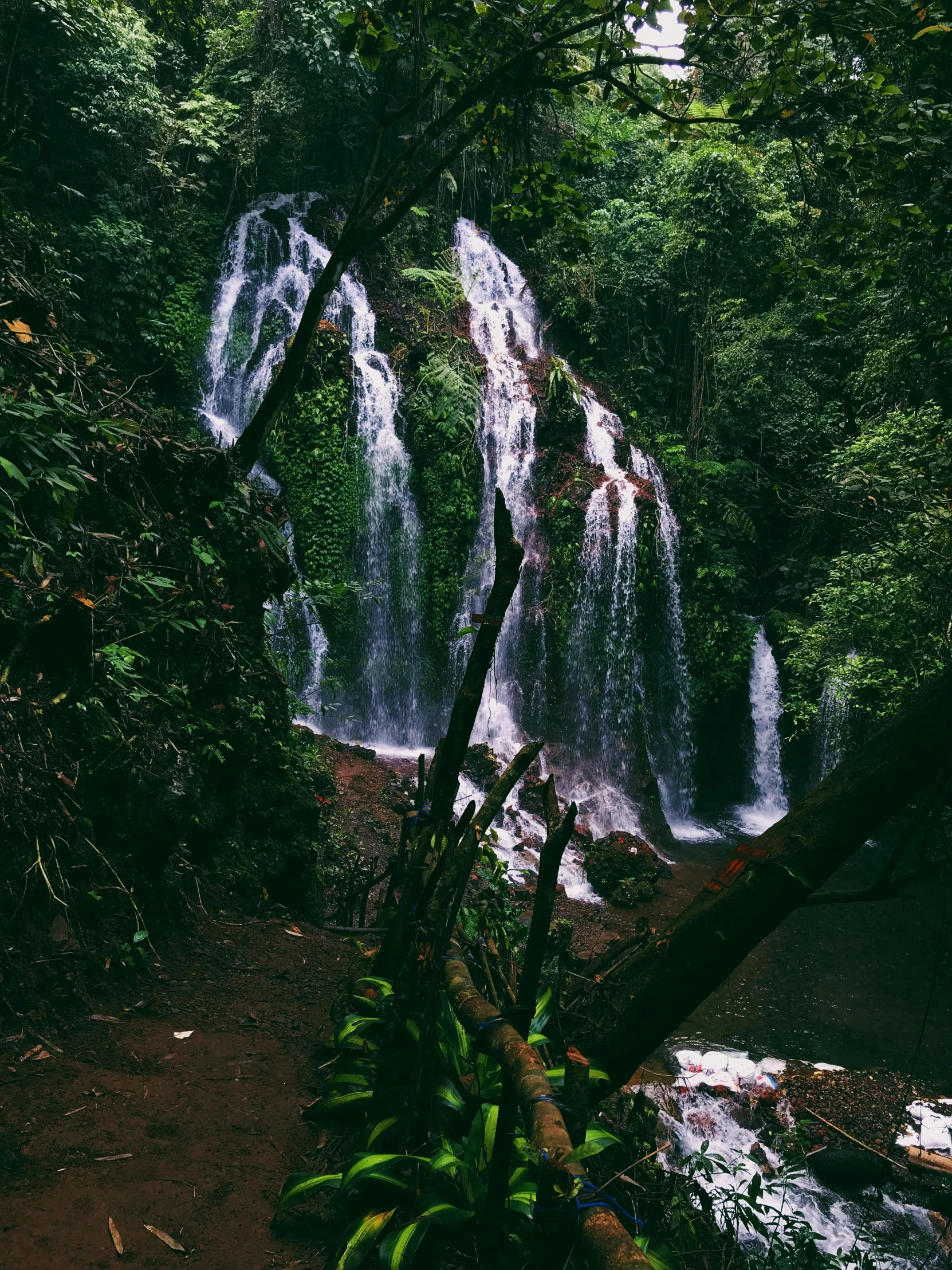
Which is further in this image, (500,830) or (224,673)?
(500,830)

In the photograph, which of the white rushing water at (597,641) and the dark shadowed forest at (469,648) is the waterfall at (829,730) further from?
the white rushing water at (597,641)

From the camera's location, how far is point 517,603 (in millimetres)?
12547

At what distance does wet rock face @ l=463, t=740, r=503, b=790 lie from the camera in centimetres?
1025

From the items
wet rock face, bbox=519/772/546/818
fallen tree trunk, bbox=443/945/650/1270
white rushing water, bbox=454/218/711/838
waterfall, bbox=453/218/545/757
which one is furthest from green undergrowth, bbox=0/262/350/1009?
white rushing water, bbox=454/218/711/838

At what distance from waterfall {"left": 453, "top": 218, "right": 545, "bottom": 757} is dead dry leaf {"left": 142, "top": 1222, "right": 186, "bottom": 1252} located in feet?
31.7

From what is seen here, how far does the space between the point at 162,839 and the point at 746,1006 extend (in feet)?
20.7

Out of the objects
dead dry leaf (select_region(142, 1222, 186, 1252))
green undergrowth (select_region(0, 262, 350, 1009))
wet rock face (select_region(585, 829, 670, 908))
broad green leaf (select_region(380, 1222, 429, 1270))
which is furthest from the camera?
wet rock face (select_region(585, 829, 670, 908))

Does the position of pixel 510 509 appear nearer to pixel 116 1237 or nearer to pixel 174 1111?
pixel 174 1111

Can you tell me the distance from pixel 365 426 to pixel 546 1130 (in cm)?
1189

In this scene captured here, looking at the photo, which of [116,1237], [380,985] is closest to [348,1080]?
[380,985]

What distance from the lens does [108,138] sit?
1151 centimetres

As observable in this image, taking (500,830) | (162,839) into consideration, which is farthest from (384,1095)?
(500,830)

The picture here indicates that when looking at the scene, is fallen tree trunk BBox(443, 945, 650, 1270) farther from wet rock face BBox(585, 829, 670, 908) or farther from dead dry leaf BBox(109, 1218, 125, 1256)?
wet rock face BBox(585, 829, 670, 908)

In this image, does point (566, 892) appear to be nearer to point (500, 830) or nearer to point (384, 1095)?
point (500, 830)
